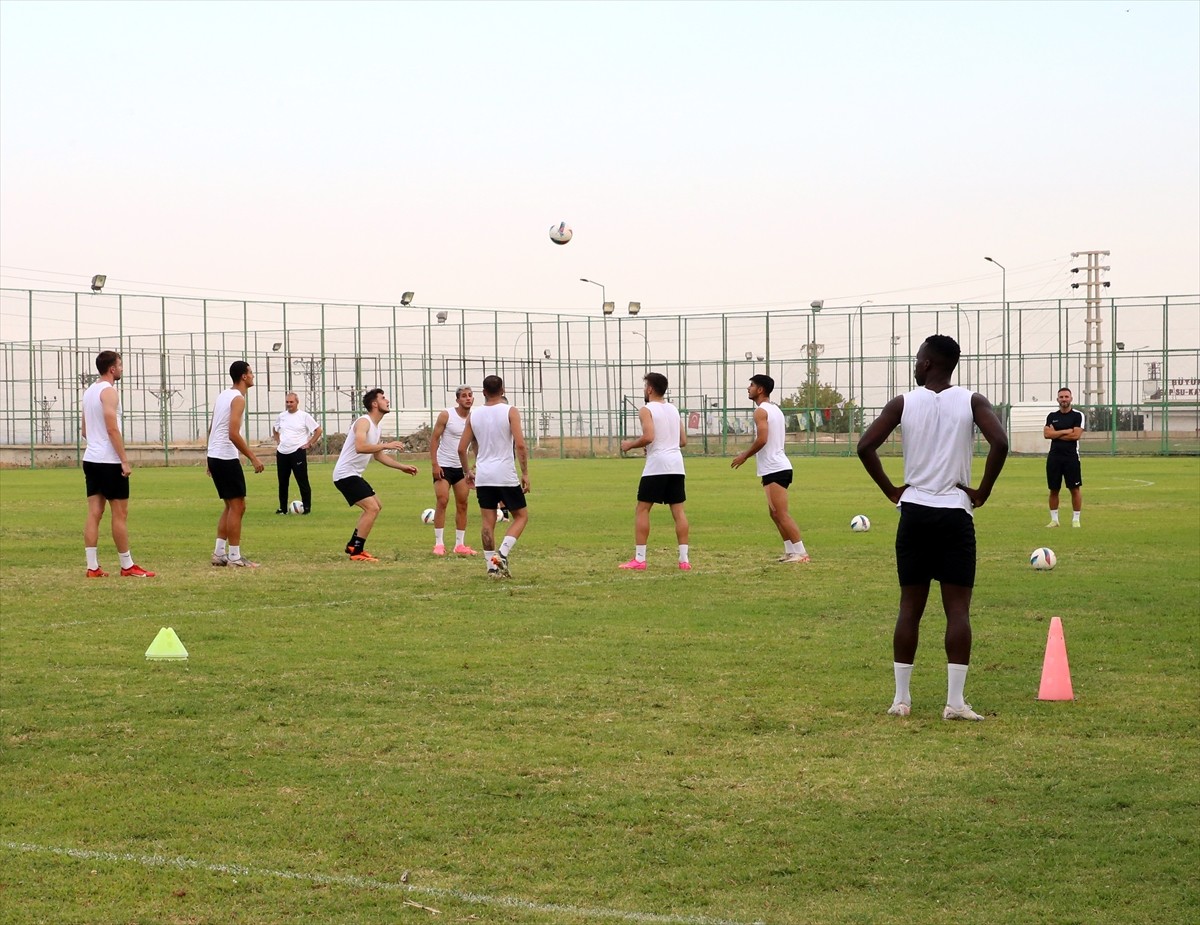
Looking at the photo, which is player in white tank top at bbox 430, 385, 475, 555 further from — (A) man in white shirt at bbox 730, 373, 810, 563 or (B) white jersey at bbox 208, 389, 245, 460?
(A) man in white shirt at bbox 730, 373, 810, 563

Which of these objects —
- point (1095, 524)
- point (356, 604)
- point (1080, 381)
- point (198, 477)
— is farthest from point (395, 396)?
point (356, 604)

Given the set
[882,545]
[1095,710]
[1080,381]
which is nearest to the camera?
[1095,710]

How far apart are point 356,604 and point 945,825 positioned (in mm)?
7860

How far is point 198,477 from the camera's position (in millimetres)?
40656

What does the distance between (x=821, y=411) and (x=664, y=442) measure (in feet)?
152

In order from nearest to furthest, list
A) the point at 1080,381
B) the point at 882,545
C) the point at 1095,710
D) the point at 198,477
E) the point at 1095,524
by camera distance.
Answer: the point at 1095,710 < the point at 882,545 < the point at 1095,524 < the point at 198,477 < the point at 1080,381

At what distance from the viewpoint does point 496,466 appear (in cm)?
1503

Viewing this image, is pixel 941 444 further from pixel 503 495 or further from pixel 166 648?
pixel 503 495

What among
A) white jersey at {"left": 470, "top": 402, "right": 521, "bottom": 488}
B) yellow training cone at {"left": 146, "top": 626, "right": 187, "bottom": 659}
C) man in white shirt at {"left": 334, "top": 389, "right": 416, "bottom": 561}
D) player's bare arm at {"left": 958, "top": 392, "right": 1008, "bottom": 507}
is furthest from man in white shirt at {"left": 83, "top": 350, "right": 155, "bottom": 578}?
player's bare arm at {"left": 958, "top": 392, "right": 1008, "bottom": 507}

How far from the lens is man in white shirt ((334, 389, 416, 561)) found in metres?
16.9

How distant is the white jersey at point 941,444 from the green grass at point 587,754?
123 cm

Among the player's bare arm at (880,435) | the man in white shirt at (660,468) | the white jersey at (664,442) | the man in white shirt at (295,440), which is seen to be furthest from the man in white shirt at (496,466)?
the man in white shirt at (295,440)

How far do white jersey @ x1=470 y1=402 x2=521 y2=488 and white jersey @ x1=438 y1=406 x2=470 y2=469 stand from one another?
2.78 metres

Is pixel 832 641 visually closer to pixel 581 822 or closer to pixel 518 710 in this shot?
pixel 518 710
